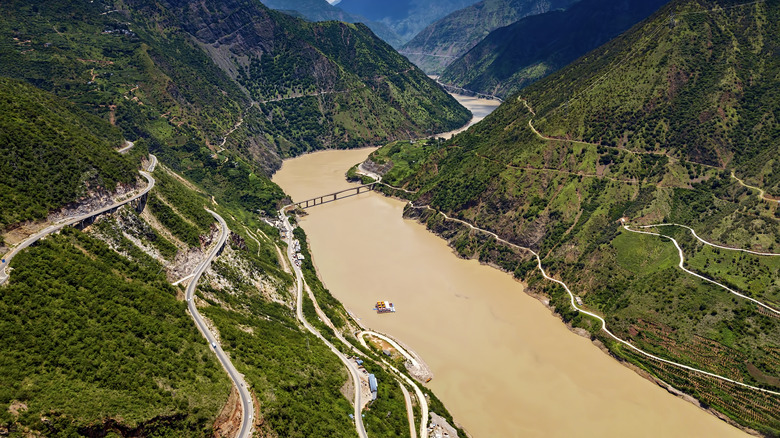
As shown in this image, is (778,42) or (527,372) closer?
(527,372)

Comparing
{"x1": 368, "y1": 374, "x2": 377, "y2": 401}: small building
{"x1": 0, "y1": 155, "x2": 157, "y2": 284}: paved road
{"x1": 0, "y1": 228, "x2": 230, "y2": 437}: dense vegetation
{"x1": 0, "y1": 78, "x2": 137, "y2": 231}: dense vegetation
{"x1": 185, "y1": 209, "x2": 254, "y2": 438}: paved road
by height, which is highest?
{"x1": 0, "y1": 78, "x2": 137, "y2": 231}: dense vegetation

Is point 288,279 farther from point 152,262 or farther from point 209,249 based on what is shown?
point 152,262

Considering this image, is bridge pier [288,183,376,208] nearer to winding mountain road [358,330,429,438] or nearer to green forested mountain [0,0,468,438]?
green forested mountain [0,0,468,438]

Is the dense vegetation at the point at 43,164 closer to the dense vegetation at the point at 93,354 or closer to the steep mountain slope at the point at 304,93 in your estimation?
the dense vegetation at the point at 93,354

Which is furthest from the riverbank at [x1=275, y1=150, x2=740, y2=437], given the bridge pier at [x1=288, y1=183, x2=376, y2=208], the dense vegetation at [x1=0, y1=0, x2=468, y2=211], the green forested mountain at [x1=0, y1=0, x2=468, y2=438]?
the dense vegetation at [x1=0, y1=0, x2=468, y2=211]

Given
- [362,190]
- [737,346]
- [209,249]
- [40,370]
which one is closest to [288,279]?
[209,249]

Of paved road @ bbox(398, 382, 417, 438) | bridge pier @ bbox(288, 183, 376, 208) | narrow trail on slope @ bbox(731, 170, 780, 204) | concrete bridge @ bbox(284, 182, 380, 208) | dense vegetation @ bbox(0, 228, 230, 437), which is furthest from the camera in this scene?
bridge pier @ bbox(288, 183, 376, 208)

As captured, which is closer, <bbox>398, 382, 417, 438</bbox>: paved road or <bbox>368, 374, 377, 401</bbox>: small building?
<bbox>398, 382, 417, 438</bbox>: paved road
